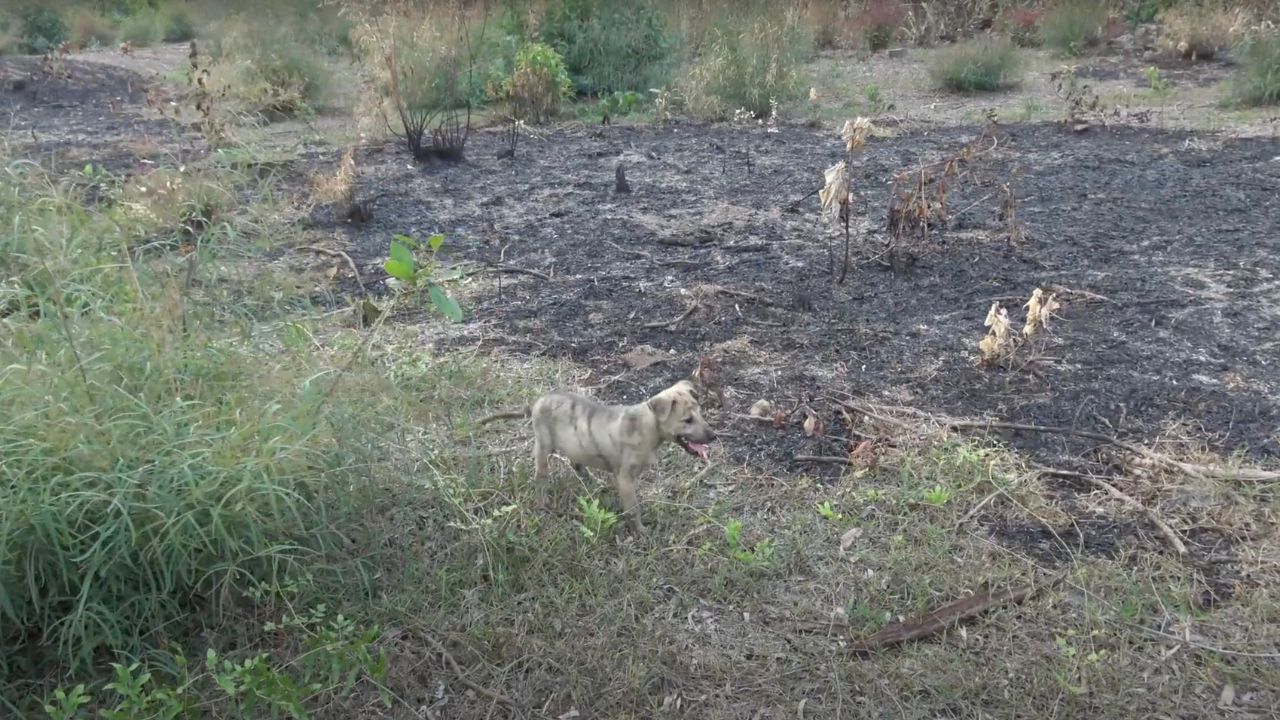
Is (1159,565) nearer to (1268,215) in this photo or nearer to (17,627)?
(17,627)

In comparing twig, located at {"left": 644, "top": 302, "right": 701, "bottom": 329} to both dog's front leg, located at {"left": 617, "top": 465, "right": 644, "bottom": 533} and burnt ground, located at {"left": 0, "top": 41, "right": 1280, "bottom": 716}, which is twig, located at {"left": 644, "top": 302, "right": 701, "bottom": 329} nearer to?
burnt ground, located at {"left": 0, "top": 41, "right": 1280, "bottom": 716}

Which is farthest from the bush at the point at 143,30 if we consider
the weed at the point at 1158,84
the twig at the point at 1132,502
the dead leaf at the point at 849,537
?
the twig at the point at 1132,502

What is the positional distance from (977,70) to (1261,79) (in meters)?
2.46

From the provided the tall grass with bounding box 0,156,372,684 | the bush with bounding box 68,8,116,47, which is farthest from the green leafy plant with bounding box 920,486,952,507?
the bush with bounding box 68,8,116,47

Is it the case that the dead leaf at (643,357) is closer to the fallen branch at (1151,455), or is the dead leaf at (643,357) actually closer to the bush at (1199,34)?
the fallen branch at (1151,455)

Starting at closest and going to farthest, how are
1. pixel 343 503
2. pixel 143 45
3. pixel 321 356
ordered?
pixel 343 503 → pixel 321 356 → pixel 143 45

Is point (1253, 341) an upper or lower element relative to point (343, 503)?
lower

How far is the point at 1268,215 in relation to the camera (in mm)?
5879

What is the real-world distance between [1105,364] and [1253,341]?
68 centimetres

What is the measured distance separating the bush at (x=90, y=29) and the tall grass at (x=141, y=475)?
526 inches

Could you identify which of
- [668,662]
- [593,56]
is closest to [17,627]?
[668,662]

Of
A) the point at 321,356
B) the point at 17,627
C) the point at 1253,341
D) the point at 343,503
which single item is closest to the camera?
the point at 17,627

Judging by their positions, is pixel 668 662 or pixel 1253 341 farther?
pixel 1253 341

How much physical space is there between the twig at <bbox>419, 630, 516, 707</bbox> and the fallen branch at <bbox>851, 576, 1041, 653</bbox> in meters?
0.92
